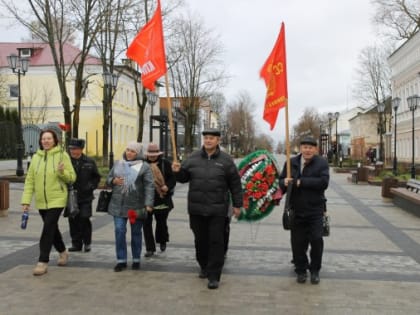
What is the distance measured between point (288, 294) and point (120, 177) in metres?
2.51

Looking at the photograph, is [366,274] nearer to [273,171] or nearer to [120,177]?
[273,171]

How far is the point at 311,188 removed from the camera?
20.1 ft

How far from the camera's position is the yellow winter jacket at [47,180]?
639cm

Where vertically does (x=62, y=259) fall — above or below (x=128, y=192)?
below

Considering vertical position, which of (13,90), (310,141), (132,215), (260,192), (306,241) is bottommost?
(306,241)

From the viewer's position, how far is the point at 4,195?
1150 cm

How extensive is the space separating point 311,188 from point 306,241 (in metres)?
0.67

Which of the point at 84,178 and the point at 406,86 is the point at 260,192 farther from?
the point at 406,86

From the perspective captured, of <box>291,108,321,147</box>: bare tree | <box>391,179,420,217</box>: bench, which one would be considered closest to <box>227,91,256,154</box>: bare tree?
<box>291,108,321,147</box>: bare tree

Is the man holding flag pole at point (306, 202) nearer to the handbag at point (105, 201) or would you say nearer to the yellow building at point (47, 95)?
the handbag at point (105, 201)

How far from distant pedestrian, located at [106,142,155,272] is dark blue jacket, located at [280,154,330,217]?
181 cm

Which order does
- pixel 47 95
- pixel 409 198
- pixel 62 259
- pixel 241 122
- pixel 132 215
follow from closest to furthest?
pixel 132 215
pixel 62 259
pixel 409 198
pixel 47 95
pixel 241 122

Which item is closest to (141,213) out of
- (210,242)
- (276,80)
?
(210,242)

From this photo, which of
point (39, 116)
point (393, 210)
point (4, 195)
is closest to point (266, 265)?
point (4, 195)
